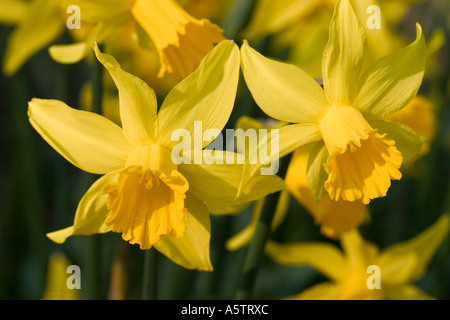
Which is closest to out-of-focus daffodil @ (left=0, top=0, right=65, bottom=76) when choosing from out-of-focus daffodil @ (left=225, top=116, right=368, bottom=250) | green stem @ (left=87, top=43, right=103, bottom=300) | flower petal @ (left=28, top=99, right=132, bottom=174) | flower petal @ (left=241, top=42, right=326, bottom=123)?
green stem @ (left=87, top=43, right=103, bottom=300)

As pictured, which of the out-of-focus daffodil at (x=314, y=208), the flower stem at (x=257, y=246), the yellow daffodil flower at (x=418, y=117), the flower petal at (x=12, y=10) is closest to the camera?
the flower stem at (x=257, y=246)

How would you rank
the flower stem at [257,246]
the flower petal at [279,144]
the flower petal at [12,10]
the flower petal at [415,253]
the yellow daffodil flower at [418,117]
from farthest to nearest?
the flower petal at [12,10]
the flower petal at [415,253]
the yellow daffodil flower at [418,117]
the flower stem at [257,246]
the flower petal at [279,144]

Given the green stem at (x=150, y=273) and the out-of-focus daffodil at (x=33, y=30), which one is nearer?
the green stem at (x=150, y=273)

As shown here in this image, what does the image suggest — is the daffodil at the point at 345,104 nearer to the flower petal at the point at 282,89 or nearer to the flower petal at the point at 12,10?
the flower petal at the point at 282,89

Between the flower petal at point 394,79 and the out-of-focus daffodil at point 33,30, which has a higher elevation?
the out-of-focus daffodil at point 33,30

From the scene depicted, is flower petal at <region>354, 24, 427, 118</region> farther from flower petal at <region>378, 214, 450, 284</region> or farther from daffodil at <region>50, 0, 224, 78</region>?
flower petal at <region>378, 214, 450, 284</region>

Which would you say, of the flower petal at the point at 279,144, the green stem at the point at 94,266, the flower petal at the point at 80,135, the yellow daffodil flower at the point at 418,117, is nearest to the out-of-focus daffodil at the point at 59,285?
the green stem at the point at 94,266
